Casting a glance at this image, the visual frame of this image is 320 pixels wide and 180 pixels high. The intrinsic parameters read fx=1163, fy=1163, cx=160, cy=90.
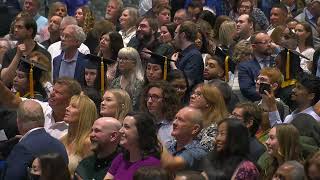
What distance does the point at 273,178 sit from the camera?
9672 millimetres

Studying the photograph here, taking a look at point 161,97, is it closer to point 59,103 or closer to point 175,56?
point 59,103

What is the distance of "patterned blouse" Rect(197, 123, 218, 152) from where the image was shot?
1100 centimetres

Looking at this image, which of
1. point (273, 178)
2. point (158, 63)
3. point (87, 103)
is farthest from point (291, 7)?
point (273, 178)

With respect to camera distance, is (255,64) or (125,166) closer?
(125,166)

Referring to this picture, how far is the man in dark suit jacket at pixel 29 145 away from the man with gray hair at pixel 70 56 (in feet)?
13.7

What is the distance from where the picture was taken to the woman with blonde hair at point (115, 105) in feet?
38.3

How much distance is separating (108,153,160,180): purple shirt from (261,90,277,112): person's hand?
2.71m

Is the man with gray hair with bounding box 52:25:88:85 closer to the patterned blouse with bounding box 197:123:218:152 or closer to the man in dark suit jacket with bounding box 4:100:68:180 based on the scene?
the patterned blouse with bounding box 197:123:218:152

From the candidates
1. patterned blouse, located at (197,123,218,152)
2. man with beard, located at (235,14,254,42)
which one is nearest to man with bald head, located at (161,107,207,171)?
patterned blouse, located at (197,123,218,152)

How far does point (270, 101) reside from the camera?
1263cm

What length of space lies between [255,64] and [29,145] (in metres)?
4.85

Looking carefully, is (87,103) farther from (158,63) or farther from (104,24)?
(104,24)

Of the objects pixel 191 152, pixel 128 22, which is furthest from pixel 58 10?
pixel 191 152

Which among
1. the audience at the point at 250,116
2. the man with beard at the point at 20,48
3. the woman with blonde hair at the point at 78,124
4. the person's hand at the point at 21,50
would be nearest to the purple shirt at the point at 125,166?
the woman with blonde hair at the point at 78,124
